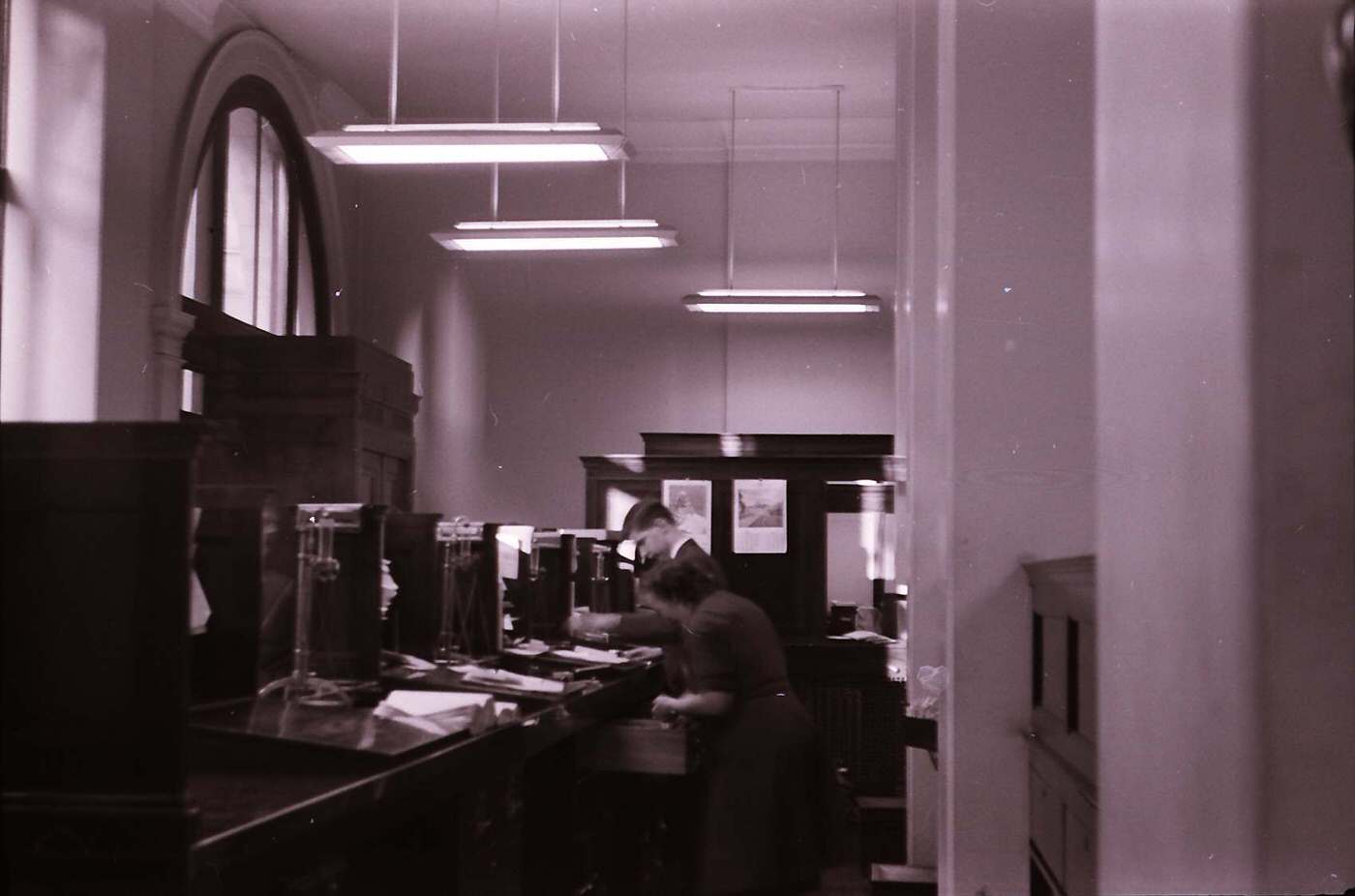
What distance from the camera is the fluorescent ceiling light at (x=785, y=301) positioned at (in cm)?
956

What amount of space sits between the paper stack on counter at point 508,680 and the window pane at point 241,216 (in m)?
5.51

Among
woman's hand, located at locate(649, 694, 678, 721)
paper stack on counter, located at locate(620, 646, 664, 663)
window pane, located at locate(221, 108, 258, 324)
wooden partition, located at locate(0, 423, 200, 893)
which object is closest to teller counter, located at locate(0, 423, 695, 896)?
wooden partition, located at locate(0, 423, 200, 893)

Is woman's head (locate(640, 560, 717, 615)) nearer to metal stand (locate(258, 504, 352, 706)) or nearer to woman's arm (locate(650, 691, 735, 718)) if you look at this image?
woman's arm (locate(650, 691, 735, 718))

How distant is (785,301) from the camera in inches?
381

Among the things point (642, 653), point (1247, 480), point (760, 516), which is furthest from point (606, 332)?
point (1247, 480)

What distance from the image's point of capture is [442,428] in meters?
10.9

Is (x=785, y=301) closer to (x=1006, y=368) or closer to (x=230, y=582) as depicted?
(x=1006, y=368)

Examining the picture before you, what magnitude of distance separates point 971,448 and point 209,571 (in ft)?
5.28

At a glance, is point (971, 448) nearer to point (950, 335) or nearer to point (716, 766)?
point (950, 335)

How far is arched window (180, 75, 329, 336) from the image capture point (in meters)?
8.18

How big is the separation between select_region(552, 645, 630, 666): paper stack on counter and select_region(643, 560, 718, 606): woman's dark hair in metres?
0.30

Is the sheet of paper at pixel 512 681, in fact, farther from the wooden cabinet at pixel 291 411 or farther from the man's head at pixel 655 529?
the wooden cabinet at pixel 291 411

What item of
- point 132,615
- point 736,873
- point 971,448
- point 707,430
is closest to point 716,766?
point 736,873

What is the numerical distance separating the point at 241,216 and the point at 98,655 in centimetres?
772
